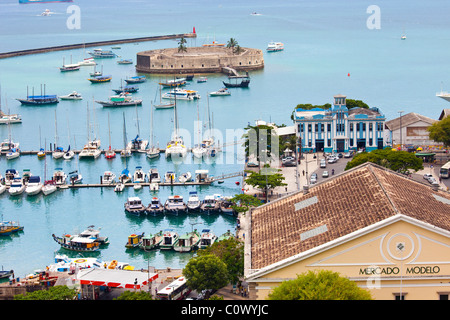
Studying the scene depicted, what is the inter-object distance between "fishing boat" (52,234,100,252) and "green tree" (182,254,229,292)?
1723cm

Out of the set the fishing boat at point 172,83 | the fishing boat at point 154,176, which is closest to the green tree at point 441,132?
the fishing boat at point 154,176

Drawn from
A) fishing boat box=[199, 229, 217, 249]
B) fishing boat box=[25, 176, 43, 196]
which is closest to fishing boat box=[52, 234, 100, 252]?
fishing boat box=[199, 229, 217, 249]

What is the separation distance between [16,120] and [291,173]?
1943 inches

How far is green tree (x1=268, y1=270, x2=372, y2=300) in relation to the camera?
829 inches

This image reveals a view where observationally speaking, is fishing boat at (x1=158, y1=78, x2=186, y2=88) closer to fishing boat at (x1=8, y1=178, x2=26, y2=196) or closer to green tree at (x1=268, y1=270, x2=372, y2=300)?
fishing boat at (x1=8, y1=178, x2=26, y2=196)

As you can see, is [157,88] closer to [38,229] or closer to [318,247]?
[38,229]

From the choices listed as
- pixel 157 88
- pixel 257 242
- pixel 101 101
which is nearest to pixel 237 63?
pixel 157 88

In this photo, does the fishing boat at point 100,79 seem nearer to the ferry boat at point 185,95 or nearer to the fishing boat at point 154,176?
the ferry boat at point 185,95

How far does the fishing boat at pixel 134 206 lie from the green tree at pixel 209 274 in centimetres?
2425

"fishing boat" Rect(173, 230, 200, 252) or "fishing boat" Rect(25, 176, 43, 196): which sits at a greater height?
"fishing boat" Rect(173, 230, 200, 252)

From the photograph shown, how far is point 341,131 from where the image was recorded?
75.0m

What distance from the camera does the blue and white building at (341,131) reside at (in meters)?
74.9

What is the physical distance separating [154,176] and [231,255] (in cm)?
3313

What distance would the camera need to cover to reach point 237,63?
150 metres
